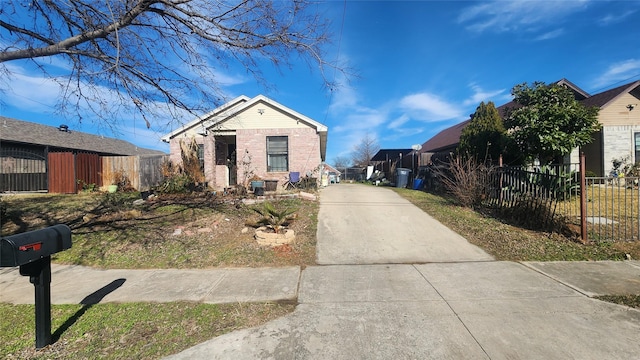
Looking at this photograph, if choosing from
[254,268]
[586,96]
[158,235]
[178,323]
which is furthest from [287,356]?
[586,96]

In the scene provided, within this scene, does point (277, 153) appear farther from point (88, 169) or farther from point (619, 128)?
point (619, 128)

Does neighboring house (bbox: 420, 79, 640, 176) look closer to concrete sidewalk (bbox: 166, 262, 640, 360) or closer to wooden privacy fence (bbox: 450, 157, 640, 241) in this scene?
wooden privacy fence (bbox: 450, 157, 640, 241)

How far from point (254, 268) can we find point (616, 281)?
5.59m

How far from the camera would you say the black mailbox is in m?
2.63

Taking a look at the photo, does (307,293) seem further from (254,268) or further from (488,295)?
(488,295)

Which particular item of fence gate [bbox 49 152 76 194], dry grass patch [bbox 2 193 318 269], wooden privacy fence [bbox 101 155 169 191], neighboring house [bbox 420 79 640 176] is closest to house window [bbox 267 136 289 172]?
dry grass patch [bbox 2 193 318 269]

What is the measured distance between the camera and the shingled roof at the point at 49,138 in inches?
720

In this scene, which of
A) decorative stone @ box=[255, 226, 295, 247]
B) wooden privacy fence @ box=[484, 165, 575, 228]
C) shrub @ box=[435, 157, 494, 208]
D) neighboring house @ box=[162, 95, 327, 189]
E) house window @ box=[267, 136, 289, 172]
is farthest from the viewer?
house window @ box=[267, 136, 289, 172]

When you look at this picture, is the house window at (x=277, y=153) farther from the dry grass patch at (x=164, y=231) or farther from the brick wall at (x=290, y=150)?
the dry grass patch at (x=164, y=231)

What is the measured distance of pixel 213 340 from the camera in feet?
10.4

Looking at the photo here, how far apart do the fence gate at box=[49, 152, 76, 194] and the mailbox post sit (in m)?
15.4

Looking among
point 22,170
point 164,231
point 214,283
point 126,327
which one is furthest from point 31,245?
point 22,170

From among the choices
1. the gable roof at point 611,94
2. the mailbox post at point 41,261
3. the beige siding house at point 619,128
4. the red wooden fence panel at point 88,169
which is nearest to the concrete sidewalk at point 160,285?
the mailbox post at point 41,261

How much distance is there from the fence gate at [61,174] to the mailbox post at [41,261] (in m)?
15.4
